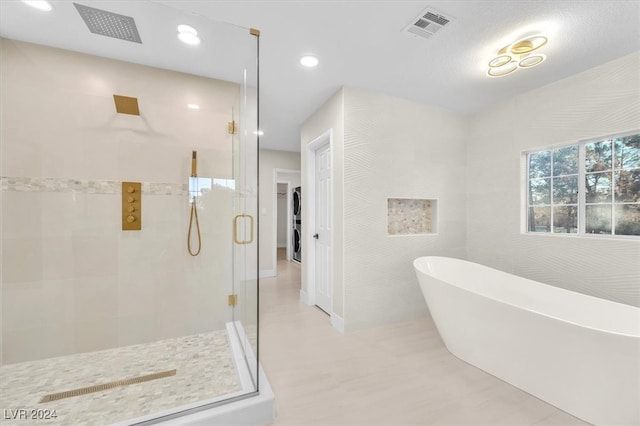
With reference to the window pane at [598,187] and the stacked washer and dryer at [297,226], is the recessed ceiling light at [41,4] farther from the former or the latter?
the stacked washer and dryer at [297,226]

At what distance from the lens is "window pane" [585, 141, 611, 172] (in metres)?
2.30

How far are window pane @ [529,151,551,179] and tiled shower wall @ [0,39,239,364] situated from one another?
3.22 m

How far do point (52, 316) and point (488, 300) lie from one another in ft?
10.8

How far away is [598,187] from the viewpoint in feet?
7.73

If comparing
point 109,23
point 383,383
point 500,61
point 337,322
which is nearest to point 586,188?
point 500,61

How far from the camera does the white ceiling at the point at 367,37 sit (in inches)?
63.5

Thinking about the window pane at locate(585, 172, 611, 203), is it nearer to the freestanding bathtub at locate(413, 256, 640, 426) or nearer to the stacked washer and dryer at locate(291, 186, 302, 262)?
the freestanding bathtub at locate(413, 256, 640, 426)

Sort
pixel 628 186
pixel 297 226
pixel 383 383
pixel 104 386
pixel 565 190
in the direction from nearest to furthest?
pixel 104 386, pixel 383 383, pixel 628 186, pixel 565 190, pixel 297 226

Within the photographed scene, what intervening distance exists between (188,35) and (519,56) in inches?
99.9

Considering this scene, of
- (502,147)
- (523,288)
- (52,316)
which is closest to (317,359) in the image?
(523,288)

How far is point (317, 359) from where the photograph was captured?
2145mm

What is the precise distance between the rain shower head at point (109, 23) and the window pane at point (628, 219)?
161 inches

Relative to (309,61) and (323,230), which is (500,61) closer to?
(309,61)

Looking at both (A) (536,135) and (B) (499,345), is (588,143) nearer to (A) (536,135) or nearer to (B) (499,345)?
(A) (536,135)
